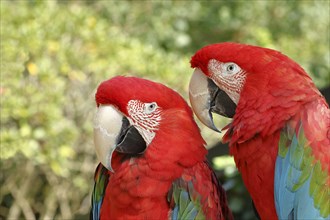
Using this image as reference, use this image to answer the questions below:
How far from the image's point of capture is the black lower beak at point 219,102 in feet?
8.84

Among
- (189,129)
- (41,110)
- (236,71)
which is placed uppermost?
(236,71)

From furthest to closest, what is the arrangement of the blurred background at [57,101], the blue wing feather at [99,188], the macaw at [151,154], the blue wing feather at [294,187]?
the blurred background at [57,101] → the blue wing feather at [99,188] → the macaw at [151,154] → the blue wing feather at [294,187]

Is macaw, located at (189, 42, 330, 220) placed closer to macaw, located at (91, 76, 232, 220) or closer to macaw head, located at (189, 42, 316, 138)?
macaw head, located at (189, 42, 316, 138)

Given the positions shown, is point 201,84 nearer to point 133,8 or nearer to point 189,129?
point 189,129

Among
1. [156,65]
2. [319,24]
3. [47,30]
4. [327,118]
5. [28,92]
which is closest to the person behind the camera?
[327,118]

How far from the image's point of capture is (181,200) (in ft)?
8.50

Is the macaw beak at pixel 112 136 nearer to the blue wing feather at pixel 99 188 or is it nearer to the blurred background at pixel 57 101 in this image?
the blue wing feather at pixel 99 188

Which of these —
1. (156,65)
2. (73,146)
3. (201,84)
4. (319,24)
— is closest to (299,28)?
(319,24)

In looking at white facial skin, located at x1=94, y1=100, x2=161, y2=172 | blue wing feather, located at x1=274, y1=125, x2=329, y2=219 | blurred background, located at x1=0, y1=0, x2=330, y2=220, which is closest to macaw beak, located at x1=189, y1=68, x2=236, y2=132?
white facial skin, located at x1=94, y1=100, x2=161, y2=172

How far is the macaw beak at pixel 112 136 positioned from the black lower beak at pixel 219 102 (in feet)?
0.95

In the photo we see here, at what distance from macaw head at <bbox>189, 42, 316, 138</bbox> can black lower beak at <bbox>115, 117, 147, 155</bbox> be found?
0.25m

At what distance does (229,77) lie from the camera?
2.64 metres

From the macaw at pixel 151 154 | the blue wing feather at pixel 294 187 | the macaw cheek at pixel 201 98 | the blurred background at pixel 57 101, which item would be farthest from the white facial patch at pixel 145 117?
the blurred background at pixel 57 101

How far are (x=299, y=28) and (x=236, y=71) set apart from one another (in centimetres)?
439
